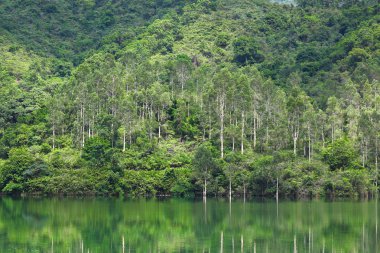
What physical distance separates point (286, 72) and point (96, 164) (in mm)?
44877

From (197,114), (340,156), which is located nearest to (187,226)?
(340,156)

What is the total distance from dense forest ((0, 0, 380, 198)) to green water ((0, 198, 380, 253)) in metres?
5.91

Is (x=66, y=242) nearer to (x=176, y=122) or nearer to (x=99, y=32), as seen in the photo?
(x=176, y=122)

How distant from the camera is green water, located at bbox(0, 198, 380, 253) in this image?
37875mm

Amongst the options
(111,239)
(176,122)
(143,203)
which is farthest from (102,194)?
(111,239)

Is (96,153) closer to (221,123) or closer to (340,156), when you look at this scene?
(221,123)

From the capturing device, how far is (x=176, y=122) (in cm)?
8319

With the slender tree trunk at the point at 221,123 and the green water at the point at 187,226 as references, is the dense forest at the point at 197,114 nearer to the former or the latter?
the slender tree trunk at the point at 221,123

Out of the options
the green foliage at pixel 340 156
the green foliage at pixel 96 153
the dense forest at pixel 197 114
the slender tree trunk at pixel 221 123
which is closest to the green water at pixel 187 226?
the dense forest at pixel 197 114

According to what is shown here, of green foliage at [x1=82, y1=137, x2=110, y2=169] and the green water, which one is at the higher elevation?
green foliage at [x1=82, y1=137, x2=110, y2=169]

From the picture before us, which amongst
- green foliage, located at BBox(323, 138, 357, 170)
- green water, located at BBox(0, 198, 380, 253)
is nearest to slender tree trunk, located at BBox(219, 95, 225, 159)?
green foliage, located at BBox(323, 138, 357, 170)

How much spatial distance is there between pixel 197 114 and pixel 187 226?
3723 cm

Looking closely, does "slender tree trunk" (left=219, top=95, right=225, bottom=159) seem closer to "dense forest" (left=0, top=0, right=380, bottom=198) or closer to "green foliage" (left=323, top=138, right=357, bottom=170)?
"dense forest" (left=0, top=0, right=380, bottom=198)

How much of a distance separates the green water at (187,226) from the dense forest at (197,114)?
233 inches
